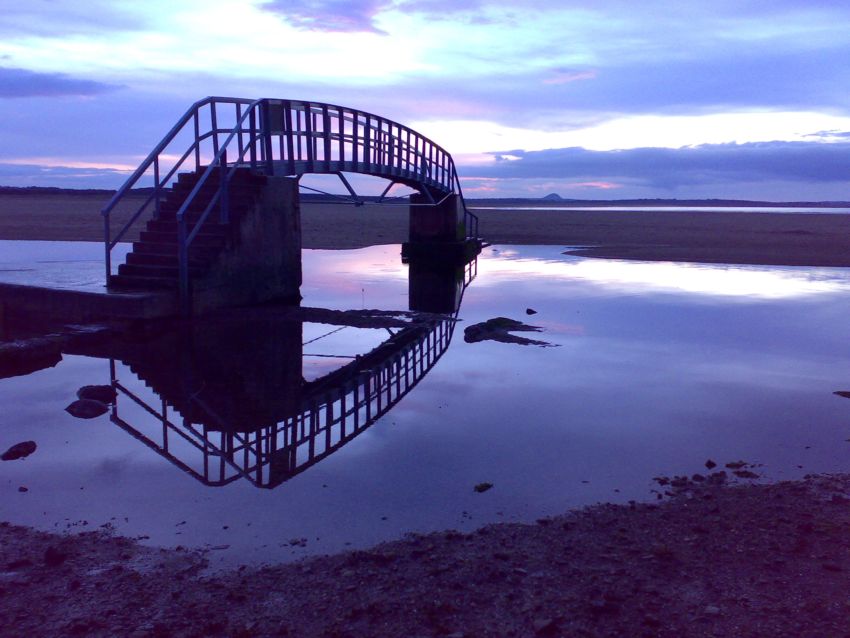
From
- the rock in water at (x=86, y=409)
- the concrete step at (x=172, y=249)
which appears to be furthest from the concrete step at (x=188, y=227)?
the rock in water at (x=86, y=409)

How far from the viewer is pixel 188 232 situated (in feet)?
39.8

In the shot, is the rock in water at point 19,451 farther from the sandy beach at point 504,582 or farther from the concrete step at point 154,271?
the concrete step at point 154,271

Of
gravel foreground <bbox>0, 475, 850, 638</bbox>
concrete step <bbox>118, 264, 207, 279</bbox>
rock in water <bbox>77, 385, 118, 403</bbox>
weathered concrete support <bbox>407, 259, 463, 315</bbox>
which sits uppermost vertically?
concrete step <bbox>118, 264, 207, 279</bbox>

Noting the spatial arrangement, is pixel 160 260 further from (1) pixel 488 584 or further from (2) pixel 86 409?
(1) pixel 488 584

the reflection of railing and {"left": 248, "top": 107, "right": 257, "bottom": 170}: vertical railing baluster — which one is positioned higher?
{"left": 248, "top": 107, "right": 257, "bottom": 170}: vertical railing baluster

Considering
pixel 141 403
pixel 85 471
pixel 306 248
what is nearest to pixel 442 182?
pixel 306 248

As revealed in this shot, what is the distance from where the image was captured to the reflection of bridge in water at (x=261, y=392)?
5.58 meters

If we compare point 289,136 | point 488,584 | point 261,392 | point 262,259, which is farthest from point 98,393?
point 289,136

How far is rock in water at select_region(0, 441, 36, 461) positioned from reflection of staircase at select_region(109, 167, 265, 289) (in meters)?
5.80

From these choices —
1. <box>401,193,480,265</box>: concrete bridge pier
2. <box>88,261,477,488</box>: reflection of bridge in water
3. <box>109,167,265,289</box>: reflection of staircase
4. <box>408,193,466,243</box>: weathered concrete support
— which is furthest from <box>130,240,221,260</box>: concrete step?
<box>408,193,466,243</box>: weathered concrete support

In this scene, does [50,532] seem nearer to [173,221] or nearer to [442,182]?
[173,221]

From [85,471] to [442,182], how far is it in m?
19.0

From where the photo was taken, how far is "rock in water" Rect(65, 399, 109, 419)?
652 centimetres

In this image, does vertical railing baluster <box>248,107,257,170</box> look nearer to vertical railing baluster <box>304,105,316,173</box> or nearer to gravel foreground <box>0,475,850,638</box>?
vertical railing baluster <box>304,105,316,173</box>
